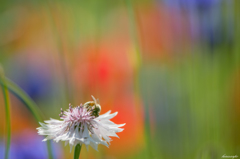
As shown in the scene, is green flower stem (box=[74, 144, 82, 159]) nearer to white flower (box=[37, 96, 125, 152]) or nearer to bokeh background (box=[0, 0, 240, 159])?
white flower (box=[37, 96, 125, 152])

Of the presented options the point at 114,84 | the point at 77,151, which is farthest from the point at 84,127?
the point at 114,84

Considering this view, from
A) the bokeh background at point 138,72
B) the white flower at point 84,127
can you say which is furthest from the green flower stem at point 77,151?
the bokeh background at point 138,72

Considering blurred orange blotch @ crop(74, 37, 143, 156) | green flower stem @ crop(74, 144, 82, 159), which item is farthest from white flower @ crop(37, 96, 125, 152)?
blurred orange blotch @ crop(74, 37, 143, 156)

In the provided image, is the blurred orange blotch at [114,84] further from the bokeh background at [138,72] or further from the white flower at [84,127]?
the white flower at [84,127]

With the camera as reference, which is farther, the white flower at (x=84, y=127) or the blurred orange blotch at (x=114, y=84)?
the blurred orange blotch at (x=114, y=84)

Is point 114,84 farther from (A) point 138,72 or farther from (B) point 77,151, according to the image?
(B) point 77,151

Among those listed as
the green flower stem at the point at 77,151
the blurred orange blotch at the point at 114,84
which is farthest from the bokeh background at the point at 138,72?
Result: the green flower stem at the point at 77,151

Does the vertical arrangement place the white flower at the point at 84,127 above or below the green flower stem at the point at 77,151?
above
